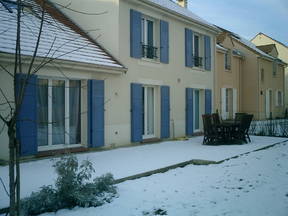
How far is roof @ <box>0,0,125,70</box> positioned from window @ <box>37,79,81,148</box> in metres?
0.85

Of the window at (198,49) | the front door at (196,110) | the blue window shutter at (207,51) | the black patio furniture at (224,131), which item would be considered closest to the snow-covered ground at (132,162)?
the black patio furniture at (224,131)

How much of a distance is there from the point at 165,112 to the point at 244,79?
14.9 meters

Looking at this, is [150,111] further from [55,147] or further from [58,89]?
[55,147]

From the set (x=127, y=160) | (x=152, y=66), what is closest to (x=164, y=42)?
(x=152, y=66)

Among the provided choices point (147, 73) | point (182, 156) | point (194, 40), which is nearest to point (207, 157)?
point (182, 156)

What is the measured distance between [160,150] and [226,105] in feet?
46.0

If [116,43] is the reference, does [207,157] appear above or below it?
below

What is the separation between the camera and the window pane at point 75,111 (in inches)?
406

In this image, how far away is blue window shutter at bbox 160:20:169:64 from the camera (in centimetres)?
1370

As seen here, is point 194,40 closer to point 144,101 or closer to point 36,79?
point 144,101

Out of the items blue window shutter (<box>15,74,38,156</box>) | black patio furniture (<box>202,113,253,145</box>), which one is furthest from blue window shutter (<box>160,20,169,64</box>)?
blue window shutter (<box>15,74,38,156</box>)

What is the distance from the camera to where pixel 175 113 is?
1468 centimetres

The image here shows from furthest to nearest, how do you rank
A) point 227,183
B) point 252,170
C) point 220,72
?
1. point 220,72
2. point 252,170
3. point 227,183

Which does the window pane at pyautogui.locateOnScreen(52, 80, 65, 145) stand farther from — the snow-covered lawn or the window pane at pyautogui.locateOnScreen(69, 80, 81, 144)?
the snow-covered lawn
